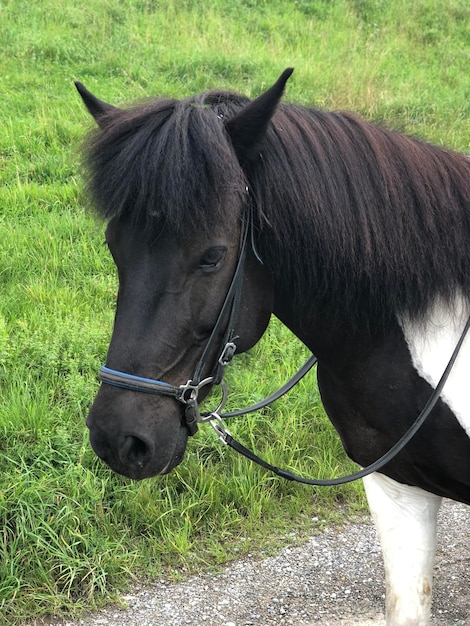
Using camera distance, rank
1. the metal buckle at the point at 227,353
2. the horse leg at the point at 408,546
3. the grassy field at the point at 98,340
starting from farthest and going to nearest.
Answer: the grassy field at the point at 98,340, the horse leg at the point at 408,546, the metal buckle at the point at 227,353

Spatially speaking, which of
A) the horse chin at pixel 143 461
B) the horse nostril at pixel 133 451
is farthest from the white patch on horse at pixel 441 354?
the horse nostril at pixel 133 451

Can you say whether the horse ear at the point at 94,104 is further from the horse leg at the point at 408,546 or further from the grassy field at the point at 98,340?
the horse leg at the point at 408,546

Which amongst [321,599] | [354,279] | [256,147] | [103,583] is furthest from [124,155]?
[321,599]

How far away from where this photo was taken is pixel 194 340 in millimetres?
1854

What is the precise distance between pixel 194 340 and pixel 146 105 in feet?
2.28

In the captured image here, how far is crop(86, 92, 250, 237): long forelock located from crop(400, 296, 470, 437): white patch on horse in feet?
2.48

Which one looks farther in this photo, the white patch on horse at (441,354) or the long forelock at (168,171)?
the white patch on horse at (441,354)

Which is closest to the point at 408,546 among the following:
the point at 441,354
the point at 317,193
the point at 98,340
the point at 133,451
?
the point at 441,354

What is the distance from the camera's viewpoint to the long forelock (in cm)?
175

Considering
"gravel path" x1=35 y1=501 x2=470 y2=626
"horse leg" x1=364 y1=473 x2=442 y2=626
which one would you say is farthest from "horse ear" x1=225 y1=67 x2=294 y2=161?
"gravel path" x1=35 y1=501 x2=470 y2=626

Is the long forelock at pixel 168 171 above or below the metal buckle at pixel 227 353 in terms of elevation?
above

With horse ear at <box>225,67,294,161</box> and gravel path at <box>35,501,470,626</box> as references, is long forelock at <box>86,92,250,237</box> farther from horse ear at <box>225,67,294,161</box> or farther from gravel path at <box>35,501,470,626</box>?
gravel path at <box>35,501,470,626</box>

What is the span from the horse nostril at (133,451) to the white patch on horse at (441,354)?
2.96ft

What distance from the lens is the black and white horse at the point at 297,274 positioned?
1.77 m
